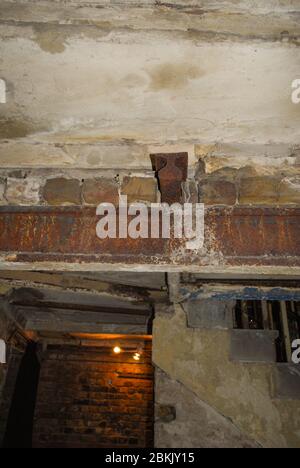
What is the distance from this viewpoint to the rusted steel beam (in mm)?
1269

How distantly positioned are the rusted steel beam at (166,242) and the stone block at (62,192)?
0.24 feet

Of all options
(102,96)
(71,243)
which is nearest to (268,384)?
(71,243)

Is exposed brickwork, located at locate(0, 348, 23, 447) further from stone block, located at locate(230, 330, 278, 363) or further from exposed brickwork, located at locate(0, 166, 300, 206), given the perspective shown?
exposed brickwork, located at locate(0, 166, 300, 206)

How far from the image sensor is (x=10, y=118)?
1.22 m

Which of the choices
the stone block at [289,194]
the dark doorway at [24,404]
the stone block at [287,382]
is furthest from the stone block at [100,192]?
the dark doorway at [24,404]

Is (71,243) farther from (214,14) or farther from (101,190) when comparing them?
(214,14)

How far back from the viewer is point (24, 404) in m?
5.07

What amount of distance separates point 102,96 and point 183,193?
494mm

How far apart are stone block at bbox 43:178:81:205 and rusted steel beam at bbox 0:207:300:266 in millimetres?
73

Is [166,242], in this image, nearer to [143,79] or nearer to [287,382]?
[143,79]

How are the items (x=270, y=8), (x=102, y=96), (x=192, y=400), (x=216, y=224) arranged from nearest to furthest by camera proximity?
(x=270, y=8)
(x=102, y=96)
(x=216, y=224)
(x=192, y=400)

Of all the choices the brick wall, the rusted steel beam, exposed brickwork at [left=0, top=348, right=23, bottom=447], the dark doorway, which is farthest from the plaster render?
the brick wall

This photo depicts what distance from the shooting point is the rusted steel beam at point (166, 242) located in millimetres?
1269

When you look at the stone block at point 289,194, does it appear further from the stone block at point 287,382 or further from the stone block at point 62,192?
the stone block at point 287,382
